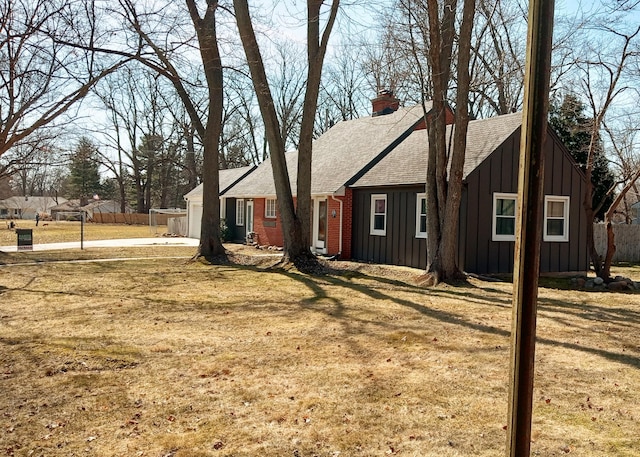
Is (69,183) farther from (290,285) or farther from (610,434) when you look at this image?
(610,434)

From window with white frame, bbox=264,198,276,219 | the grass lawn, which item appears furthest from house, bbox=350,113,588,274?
window with white frame, bbox=264,198,276,219

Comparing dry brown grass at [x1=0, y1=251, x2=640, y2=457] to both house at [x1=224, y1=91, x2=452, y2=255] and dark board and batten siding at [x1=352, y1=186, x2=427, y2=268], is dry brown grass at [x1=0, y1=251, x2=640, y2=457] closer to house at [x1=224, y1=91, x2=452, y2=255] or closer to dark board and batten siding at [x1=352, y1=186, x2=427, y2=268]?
dark board and batten siding at [x1=352, y1=186, x2=427, y2=268]

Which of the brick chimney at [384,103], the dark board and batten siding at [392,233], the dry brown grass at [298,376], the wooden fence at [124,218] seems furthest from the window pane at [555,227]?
the wooden fence at [124,218]

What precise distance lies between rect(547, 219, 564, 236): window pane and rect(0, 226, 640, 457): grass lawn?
5.33 metres

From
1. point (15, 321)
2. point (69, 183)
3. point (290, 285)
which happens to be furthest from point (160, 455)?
point (69, 183)

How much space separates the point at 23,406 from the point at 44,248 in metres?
19.2

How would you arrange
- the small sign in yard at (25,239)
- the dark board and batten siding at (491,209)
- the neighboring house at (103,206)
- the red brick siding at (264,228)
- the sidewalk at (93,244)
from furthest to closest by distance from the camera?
the neighboring house at (103,206) → the red brick siding at (264,228) → the sidewalk at (93,244) → the small sign in yard at (25,239) → the dark board and batten siding at (491,209)

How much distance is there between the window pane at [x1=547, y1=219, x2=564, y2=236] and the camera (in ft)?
49.3

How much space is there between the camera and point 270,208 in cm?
2264

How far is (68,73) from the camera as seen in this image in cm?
1411

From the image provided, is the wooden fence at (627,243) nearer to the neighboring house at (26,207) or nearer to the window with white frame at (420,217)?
the window with white frame at (420,217)

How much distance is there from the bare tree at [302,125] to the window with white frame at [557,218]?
6821 mm

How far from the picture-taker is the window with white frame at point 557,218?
15000 millimetres

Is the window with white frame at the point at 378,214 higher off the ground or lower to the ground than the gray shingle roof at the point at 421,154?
lower
